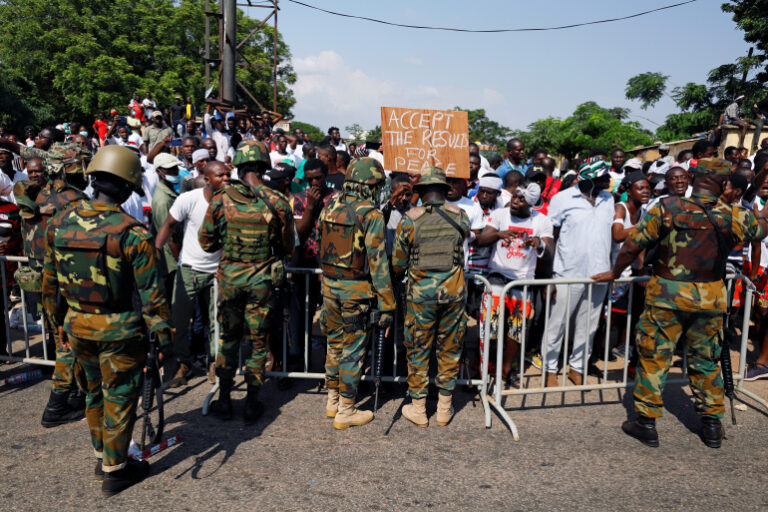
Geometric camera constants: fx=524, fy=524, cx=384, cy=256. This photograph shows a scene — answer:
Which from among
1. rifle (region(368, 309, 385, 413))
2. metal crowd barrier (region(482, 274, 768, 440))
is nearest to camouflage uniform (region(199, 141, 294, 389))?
rifle (region(368, 309, 385, 413))

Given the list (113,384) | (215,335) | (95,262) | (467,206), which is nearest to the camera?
(95,262)

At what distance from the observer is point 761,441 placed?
423 cm

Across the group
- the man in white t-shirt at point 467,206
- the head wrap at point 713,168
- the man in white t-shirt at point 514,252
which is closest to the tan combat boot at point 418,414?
the man in white t-shirt at point 514,252

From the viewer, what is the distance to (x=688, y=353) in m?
4.18

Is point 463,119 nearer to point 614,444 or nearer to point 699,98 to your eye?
point 614,444

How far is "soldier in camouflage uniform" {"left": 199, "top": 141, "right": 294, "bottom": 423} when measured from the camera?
4.23m

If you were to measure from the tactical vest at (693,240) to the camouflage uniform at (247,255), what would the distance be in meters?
3.02

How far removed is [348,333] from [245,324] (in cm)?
87

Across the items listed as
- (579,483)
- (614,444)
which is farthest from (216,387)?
(614,444)

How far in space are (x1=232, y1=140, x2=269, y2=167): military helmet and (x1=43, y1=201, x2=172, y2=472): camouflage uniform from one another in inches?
53.6

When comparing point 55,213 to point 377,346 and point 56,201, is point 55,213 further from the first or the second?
point 377,346

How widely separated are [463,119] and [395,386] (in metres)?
2.80

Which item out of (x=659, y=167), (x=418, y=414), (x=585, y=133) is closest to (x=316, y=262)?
(x=418, y=414)

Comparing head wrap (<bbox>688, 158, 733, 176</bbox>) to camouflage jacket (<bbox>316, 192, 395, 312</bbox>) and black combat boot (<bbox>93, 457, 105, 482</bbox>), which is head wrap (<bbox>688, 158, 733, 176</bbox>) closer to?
camouflage jacket (<bbox>316, 192, 395, 312</bbox>)
